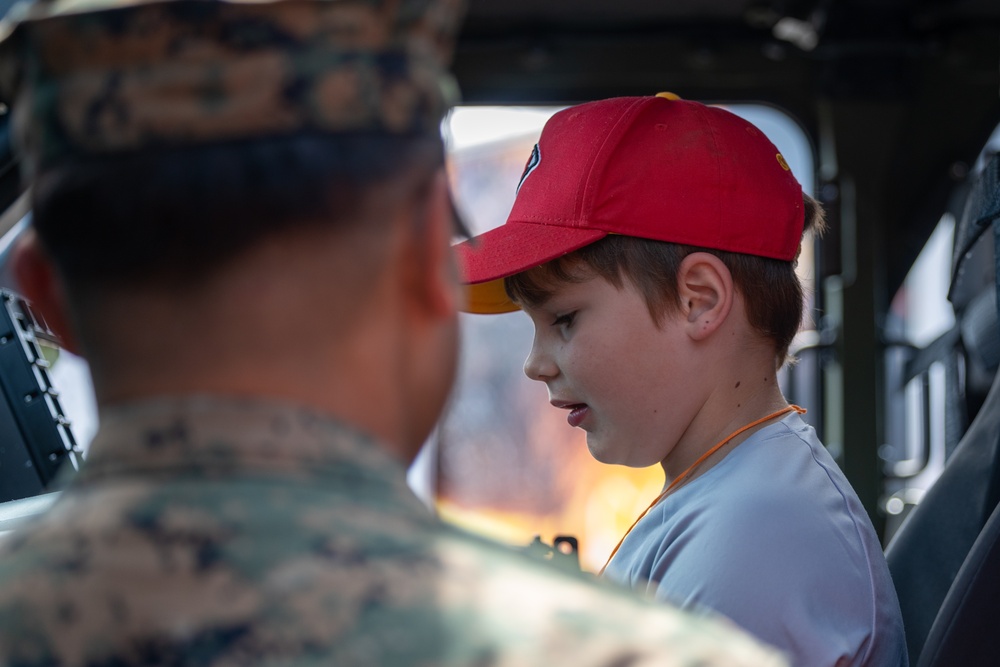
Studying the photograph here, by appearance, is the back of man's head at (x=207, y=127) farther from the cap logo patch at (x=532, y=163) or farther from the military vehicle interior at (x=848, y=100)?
the military vehicle interior at (x=848, y=100)

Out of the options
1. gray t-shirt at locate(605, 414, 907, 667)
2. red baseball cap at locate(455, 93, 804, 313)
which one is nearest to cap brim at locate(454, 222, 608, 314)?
red baseball cap at locate(455, 93, 804, 313)

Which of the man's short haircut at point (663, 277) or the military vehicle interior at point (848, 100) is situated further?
the military vehicle interior at point (848, 100)

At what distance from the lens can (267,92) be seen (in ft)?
1.81

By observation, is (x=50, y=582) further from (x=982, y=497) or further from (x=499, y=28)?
(x=499, y=28)

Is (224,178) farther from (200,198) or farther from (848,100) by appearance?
(848,100)

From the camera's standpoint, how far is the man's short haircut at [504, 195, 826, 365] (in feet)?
4.15

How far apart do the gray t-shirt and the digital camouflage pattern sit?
1.60 ft

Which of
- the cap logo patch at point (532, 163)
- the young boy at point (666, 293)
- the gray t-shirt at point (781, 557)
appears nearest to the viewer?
the gray t-shirt at point (781, 557)

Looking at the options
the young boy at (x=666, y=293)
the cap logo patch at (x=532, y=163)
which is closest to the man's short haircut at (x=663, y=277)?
the young boy at (x=666, y=293)

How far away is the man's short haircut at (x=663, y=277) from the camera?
4.15ft

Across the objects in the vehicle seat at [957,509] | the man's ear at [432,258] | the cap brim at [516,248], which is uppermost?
the man's ear at [432,258]

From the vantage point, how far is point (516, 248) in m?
1.30

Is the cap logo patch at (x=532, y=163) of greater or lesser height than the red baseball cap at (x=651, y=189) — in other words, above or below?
above

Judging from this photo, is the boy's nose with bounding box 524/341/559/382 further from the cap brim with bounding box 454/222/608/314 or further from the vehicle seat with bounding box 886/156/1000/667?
the vehicle seat with bounding box 886/156/1000/667
